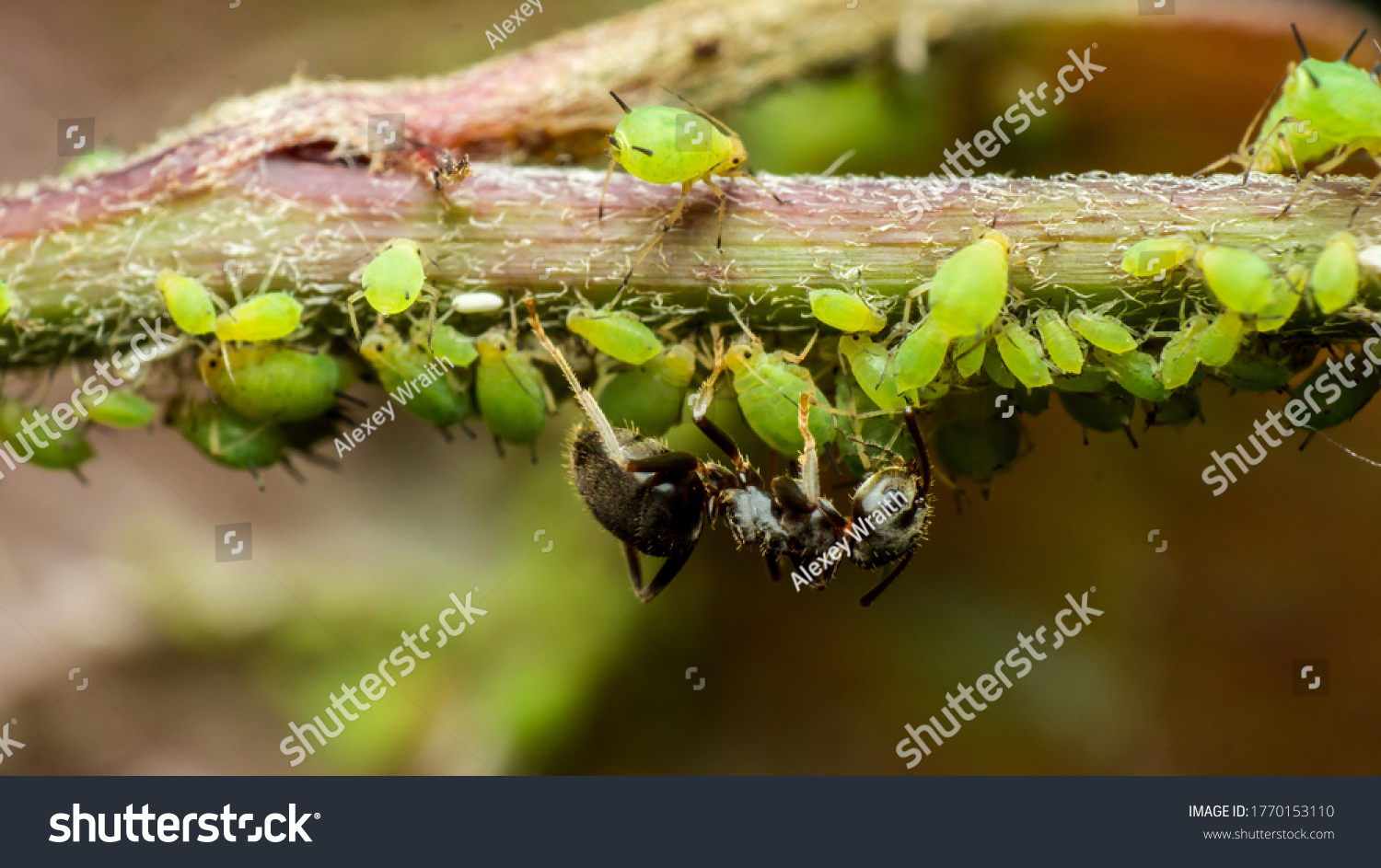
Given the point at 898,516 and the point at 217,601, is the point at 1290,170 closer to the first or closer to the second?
the point at 898,516

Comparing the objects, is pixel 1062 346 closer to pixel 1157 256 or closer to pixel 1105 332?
pixel 1105 332

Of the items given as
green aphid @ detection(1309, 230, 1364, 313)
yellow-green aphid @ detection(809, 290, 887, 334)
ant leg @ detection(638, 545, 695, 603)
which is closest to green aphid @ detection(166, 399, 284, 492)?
ant leg @ detection(638, 545, 695, 603)

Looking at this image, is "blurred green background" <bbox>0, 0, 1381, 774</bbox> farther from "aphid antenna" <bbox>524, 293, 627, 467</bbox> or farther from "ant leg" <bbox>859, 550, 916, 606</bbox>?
"ant leg" <bbox>859, 550, 916, 606</bbox>

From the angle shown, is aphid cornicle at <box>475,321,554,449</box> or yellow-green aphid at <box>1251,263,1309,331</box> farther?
aphid cornicle at <box>475,321,554,449</box>

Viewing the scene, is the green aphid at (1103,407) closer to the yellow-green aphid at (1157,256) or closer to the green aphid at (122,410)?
the yellow-green aphid at (1157,256)

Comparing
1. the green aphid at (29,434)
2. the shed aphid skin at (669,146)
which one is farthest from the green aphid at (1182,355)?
the green aphid at (29,434)

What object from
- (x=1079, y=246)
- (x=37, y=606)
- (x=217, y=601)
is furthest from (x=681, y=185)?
(x=37, y=606)
